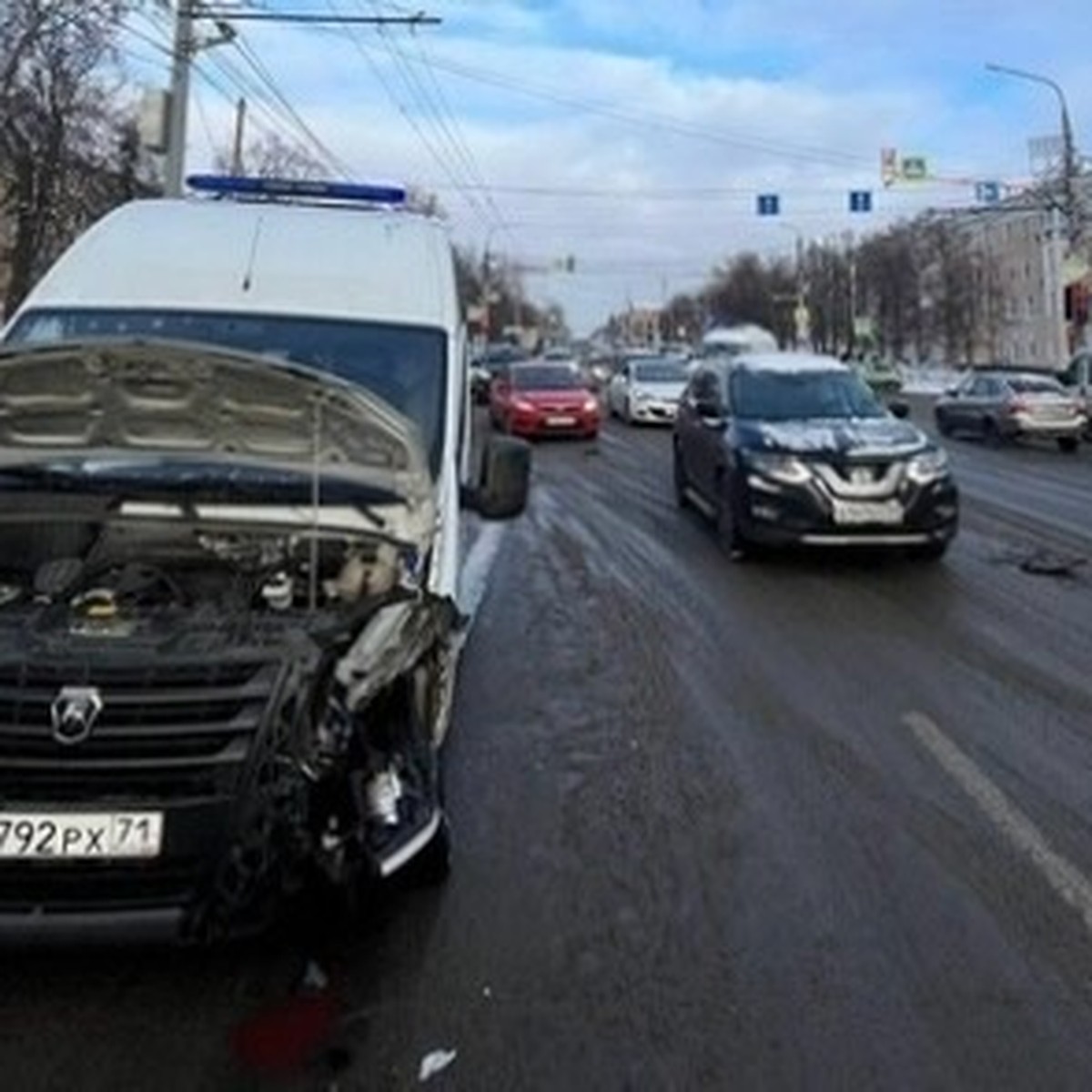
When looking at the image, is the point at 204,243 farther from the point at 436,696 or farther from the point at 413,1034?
→ the point at 413,1034

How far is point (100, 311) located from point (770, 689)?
12.7 ft

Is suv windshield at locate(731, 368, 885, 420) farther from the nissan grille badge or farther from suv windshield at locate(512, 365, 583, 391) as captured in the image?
suv windshield at locate(512, 365, 583, 391)

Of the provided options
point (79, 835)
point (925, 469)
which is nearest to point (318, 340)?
point (79, 835)

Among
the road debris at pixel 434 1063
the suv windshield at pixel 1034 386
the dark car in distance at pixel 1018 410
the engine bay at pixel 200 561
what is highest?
the suv windshield at pixel 1034 386

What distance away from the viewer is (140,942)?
370 centimetres

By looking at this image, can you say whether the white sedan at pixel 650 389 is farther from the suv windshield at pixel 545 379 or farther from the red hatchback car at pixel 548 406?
the red hatchback car at pixel 548 406

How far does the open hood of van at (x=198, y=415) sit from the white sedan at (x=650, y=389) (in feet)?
89.5

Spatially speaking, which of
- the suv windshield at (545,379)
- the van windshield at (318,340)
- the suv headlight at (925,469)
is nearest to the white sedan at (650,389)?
the suv windshield at (545,379)

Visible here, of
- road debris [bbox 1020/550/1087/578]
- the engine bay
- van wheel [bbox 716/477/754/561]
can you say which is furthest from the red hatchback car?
→ the engine bay

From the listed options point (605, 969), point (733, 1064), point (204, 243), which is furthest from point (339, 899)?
point (204, 243)

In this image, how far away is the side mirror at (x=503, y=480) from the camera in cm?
605

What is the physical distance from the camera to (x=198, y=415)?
525 centimetres

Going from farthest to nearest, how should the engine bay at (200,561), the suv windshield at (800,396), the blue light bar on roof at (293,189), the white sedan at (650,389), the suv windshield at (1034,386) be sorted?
the white sedan at (650,389) < the suv windshield at (1034,386) < the suv windshield at (800,396) < the blue light bar on roof at (293,189) < the engine bay at (200,561)

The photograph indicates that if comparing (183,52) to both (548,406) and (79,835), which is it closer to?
(548,406)
